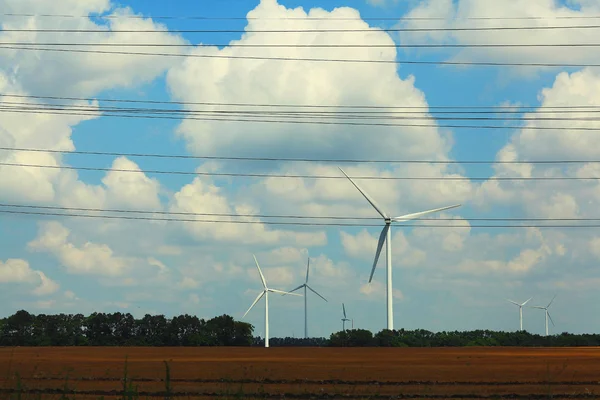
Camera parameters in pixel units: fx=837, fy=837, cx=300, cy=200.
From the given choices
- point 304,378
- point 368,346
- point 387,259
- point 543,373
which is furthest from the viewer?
point 368,346

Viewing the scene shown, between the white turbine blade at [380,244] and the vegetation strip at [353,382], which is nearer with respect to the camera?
the vegetation strip at [353,382]

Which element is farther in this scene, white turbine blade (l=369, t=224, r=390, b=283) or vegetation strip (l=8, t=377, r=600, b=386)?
white turbine blade (l=369, t=224, r=390, b=283)

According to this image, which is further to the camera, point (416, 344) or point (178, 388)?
point (416, 344)

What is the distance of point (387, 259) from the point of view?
17025 cm

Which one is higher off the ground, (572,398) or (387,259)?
(387,259)

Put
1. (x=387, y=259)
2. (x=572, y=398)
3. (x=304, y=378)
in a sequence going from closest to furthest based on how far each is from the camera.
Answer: (x=572, y=398)
(x=304, y=378)
(x=387, y=259)

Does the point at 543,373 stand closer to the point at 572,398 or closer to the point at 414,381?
the point at 414,381

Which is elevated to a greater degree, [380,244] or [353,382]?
[380,244]

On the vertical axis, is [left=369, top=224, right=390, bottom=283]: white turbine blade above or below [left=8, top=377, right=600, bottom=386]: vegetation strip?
above

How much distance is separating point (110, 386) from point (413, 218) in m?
123

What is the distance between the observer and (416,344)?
19000 centimetres

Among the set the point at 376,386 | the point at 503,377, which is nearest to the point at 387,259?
the point at 503,377

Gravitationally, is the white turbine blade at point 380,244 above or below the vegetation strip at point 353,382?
above

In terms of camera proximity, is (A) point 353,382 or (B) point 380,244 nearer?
(A) point 353,382
